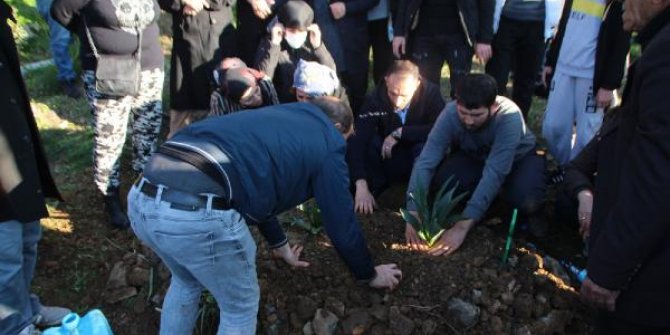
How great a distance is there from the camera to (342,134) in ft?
7.38

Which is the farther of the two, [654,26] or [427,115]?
[427,115]

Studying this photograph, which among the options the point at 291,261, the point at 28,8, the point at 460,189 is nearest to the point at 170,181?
the point at 291,261

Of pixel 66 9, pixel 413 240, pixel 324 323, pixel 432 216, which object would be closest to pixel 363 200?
pixel 413 240

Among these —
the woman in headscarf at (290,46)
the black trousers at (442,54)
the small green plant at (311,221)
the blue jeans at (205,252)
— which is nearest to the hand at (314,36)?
the woman in headscarf at (290,46)

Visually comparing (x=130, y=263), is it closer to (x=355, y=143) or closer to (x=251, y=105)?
(x=251, y=105)

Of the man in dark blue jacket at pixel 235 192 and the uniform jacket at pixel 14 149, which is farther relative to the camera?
the uniform jacket at pixel 14 149

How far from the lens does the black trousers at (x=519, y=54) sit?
4.00 metres

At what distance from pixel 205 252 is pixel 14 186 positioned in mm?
977

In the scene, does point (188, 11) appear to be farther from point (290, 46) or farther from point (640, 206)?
point (640, 206)

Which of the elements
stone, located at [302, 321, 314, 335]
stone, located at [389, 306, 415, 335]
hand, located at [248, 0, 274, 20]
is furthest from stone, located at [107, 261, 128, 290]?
hand, located at [248, 0, 274, 20]

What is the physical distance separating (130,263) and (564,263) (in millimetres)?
2500

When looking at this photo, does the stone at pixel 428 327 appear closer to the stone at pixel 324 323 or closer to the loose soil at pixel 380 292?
the loose soil at pixel 380 292

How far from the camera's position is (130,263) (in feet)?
10.1

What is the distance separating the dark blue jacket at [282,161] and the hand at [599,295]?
85 cm
